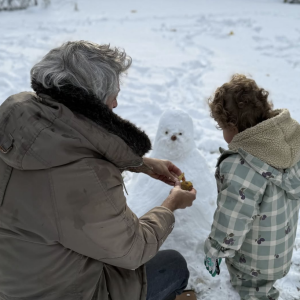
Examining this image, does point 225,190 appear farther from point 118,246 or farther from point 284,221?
point 118,246

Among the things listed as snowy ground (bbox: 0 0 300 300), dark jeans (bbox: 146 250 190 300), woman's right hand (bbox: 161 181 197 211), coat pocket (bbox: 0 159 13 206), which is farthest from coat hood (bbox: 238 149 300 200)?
coat pocket (bbox: 0 159 13 206)

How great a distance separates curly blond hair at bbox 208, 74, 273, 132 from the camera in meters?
1.49

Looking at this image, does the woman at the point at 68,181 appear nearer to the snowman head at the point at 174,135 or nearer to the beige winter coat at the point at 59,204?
the beige winter coat at the point at 59,204

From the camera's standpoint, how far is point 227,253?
Result: 159 cm

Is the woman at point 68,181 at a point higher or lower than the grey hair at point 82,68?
lower

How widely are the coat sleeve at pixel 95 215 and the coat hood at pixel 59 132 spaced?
51 mm

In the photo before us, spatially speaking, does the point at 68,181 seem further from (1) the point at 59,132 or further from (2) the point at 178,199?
(2) the point at 178,199

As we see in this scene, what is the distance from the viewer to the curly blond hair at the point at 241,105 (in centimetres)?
149

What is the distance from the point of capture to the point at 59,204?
109 centimetres

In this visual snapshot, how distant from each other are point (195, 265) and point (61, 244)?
114cm

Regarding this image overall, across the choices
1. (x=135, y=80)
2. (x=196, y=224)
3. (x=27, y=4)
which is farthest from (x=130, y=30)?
(x=196, y=224)

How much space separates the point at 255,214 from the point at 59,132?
0.93 metres


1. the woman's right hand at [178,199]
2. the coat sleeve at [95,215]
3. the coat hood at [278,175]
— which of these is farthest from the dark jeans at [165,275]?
the coat hood at [278,175]

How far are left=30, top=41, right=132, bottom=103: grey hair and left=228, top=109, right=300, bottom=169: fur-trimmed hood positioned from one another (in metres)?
0.63
